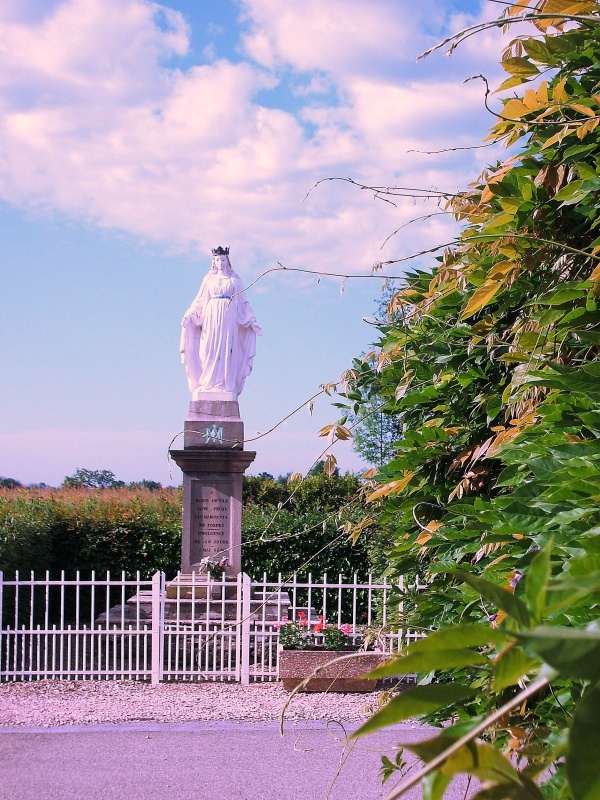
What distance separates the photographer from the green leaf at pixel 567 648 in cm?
37

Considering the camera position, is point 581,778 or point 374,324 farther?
point 374,324

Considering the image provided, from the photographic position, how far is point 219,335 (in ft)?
44.9

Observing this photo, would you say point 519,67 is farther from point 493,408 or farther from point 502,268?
point 493,408

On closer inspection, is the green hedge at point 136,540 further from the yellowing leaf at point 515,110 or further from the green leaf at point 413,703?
the green leaf at point 413,703

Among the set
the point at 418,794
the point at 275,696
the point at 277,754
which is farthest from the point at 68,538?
the point at 418,794

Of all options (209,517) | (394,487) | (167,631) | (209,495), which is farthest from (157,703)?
(394,487)

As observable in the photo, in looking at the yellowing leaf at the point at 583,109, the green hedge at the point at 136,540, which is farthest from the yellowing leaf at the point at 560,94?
the green hedge at the point at 136,540

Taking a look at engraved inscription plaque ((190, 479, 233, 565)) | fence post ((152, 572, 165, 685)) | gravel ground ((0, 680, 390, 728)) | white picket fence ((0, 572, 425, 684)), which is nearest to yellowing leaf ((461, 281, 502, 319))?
gravel ground ((0, 680, 390, 728))

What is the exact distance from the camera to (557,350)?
1.50 metres

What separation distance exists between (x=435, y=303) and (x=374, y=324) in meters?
0.37

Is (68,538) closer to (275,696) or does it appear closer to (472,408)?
(275,696)

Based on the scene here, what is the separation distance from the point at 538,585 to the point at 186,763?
22.1 feet

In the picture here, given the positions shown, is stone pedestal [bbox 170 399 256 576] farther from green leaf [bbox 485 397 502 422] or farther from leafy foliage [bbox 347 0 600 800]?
green leaf [bbox 485 397 502 422]

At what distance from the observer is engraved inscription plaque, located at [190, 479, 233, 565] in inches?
491
